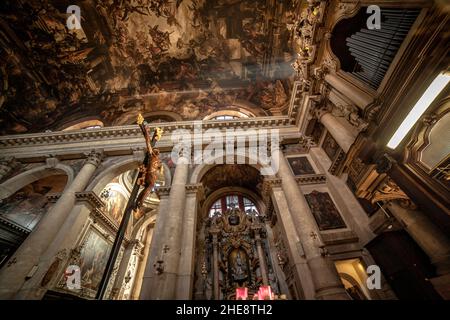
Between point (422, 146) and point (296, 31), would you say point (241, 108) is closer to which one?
point (296, 31)

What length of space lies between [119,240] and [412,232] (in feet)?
21.6

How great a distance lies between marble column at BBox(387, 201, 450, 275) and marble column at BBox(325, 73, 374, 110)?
291 cm

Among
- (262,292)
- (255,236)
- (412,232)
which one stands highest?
(255,236)

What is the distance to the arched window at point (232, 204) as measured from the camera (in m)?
12.8

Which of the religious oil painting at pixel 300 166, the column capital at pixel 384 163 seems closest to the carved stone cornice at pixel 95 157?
the religious oil painting at pixel 300 166

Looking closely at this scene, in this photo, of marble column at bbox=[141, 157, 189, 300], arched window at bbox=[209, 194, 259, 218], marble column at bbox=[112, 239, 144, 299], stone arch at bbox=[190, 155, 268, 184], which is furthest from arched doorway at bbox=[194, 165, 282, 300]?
marble column at bbox=[112, 239, 144, 299]

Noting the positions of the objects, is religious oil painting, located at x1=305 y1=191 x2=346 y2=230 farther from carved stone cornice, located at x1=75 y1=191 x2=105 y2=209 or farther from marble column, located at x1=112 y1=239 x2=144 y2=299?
marble column, located at x1=112 y1=239 x2=144 y2=299

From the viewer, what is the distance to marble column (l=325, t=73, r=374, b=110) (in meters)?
5.25

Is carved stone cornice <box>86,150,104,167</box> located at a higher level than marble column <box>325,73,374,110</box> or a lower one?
higher

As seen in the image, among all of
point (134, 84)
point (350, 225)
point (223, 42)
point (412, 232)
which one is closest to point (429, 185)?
point (412, 232)

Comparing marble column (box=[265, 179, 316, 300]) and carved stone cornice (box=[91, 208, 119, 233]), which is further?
carved stone cornice (box=[91, 208, 119, 233])

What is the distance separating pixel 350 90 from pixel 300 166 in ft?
15.1

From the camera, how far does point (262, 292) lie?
14.3 feet

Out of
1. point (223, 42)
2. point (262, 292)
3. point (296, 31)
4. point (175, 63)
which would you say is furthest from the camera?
point (175, 63)
